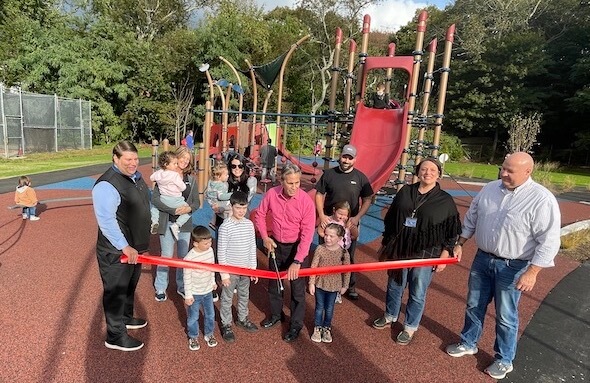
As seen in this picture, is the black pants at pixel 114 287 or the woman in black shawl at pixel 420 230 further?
the woman in black shawl at pixel 420 230

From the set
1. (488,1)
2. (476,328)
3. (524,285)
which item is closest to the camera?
(524,285)

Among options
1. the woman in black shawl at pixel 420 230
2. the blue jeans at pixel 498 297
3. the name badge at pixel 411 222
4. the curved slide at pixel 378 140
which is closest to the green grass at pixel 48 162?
the curved slide at pixel 378 140

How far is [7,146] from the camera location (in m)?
17.5

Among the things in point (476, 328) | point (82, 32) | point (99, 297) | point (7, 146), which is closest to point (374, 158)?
point (476, 328)

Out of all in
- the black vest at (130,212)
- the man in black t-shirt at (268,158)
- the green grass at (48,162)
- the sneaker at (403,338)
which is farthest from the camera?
the green grass at (48,162)

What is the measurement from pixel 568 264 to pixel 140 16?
123 feet

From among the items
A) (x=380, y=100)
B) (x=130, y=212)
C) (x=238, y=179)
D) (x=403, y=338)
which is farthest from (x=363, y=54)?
(x=130, y=212)

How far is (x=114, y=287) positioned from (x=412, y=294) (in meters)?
2.76

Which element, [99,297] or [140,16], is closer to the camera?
[99,297]

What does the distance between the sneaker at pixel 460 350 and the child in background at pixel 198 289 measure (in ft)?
7.38

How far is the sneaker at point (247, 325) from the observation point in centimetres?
394

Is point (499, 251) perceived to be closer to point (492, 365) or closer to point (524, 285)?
point (524, 285)

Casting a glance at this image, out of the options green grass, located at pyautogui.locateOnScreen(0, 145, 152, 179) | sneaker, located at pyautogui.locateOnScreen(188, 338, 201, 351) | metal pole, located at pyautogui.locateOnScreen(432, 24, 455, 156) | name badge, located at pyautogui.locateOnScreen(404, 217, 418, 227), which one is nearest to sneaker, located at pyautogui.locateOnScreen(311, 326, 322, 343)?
sneaker, located at pyautogui.locateOnScreen(188, 338, 201, 351)

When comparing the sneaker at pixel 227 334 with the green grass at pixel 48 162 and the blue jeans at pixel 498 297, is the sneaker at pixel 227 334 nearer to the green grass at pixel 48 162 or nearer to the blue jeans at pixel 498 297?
the blue jeans at pixel 498 297
